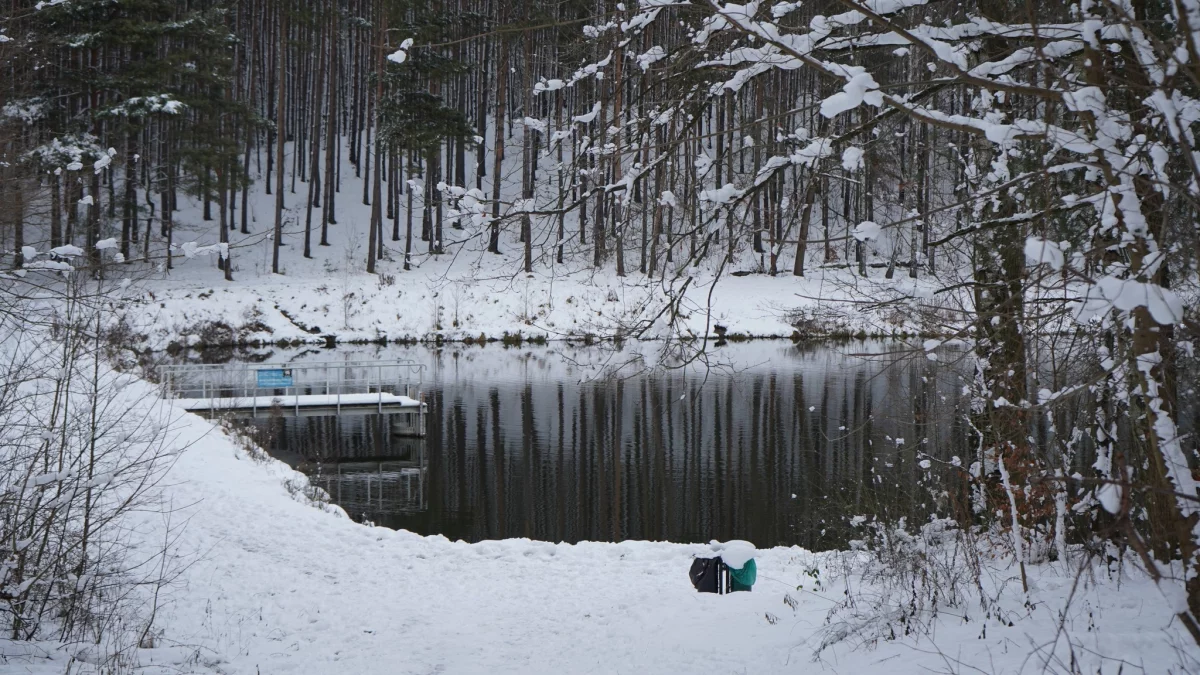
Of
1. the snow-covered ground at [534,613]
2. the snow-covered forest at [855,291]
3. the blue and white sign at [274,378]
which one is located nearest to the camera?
the snow-covered forest at [855,291]

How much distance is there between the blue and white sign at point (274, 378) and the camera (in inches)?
696

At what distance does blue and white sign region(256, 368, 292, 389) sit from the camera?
17.7 m

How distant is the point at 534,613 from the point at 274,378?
1200 centimetres

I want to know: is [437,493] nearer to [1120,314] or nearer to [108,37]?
[1120,314]

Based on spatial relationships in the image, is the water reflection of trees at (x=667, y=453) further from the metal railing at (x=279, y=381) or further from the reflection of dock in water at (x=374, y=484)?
the metal railing at (x=279, y=381)

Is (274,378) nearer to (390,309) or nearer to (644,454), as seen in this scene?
(644,454)

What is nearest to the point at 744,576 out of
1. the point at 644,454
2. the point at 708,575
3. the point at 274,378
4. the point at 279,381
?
the point at 708,575

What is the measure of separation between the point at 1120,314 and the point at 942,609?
287 cm

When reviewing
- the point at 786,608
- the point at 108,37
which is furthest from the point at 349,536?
the point at 108,37

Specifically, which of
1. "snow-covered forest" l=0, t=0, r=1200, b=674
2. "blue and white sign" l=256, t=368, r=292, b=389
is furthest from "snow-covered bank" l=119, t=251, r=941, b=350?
"snow-covered forest" l=0, t=0, r=1200, b=674

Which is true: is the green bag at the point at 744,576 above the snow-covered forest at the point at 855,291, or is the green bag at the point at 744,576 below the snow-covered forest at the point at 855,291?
below

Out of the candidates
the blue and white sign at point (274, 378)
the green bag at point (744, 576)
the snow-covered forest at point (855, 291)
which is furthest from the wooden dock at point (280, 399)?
the green bag at point (744, 576)

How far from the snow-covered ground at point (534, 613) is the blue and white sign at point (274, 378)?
20.8ft

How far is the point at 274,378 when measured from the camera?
58.7 ft
